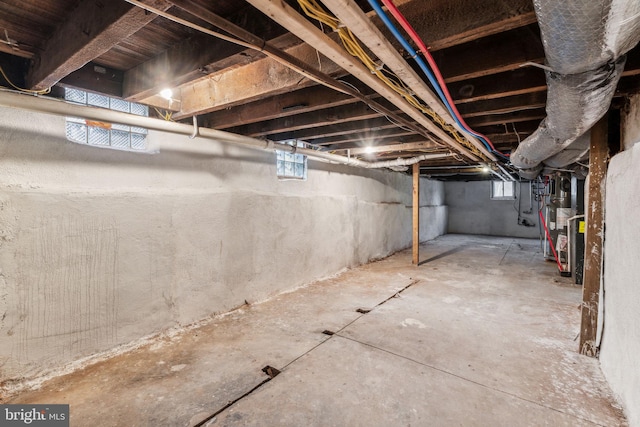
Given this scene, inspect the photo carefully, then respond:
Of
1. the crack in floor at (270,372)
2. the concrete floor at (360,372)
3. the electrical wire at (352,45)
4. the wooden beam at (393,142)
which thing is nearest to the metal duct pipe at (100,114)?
the wooden beam at (393,142)

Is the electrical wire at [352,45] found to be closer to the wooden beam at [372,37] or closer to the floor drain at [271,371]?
the wooden beam at [372,37]

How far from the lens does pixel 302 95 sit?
7.00 feet

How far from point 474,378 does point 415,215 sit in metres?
3.50

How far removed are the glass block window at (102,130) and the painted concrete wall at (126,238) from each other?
0.21ft

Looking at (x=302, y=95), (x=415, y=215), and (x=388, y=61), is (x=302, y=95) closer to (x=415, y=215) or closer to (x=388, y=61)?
(x=388, y=61)

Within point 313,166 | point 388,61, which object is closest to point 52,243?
point 388,61

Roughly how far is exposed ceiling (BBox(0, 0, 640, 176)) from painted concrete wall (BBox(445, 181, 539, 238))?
792 cm

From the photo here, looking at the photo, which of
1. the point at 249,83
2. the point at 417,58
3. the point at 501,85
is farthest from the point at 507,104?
the point at 249,83

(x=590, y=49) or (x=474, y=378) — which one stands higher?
(x=590, y=49)

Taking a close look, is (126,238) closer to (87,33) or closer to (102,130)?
(102,130)

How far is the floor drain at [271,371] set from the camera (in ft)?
6.15

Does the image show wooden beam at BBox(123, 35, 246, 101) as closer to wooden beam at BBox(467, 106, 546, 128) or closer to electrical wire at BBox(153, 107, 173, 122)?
electrical wire at BBox(153, 107, 173, 122)

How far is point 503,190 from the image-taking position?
924cm

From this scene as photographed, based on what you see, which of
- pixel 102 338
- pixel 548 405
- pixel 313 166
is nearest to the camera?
pixel 548 405
